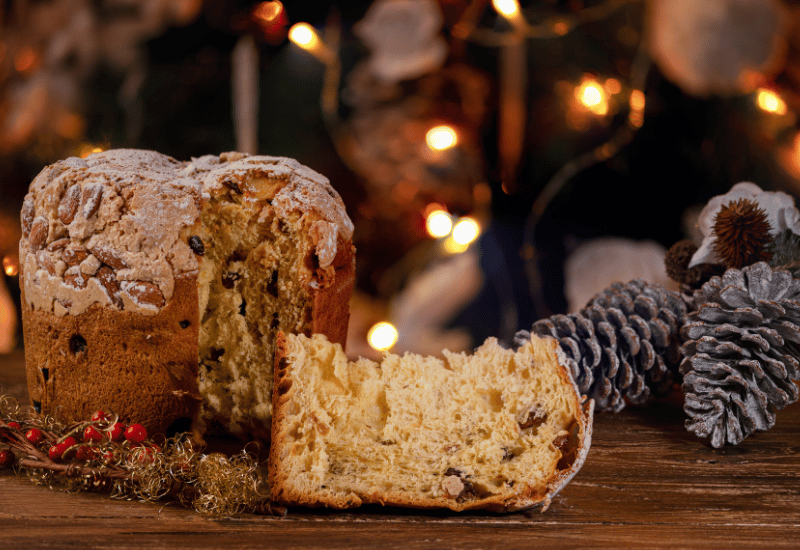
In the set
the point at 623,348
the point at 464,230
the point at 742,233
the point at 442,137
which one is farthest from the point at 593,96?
the point at 623,348

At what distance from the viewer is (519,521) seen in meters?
1.16

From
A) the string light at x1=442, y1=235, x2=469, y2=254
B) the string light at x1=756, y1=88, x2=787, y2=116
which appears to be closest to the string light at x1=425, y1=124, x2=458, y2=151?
the string light at x1=442, y1=235, x2=469, y2=254

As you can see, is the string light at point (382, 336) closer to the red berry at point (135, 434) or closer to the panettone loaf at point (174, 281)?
the panettone loaf at point (174, 281)

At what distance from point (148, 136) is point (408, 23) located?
1.19m

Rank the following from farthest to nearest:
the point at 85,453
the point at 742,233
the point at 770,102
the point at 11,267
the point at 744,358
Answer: the point at 770,102, the point at 11,267, the point at 742,233, the point at 744,358, the point at 85,453

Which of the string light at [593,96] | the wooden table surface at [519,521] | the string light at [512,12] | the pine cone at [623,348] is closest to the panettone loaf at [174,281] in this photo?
the wooden table surface at [519,521]

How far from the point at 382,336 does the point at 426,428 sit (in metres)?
1.50

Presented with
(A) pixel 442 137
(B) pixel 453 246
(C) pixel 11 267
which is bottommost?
(C) pixel 11 267

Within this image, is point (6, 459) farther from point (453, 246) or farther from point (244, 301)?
point (453, 246)

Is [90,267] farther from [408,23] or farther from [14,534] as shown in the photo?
[408,23]

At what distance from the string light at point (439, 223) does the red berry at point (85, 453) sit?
1751 mm

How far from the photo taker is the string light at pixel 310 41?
2633 mm

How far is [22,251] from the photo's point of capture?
58.7 inches

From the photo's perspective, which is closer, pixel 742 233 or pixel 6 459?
pixel 6 459
